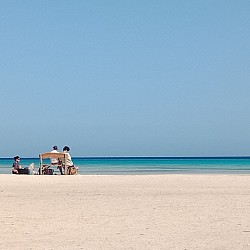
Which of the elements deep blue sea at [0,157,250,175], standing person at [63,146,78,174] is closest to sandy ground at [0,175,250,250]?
standing person at [63,146,78,174]

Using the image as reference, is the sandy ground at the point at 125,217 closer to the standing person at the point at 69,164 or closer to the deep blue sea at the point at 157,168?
the standing person at the point at 69,164

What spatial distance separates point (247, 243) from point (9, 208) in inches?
208

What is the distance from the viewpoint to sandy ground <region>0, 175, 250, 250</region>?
25.9ft

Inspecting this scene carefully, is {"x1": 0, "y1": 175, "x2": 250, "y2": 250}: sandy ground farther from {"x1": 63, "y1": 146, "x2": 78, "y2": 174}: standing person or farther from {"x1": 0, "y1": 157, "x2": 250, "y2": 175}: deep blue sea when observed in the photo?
{"x1": 0, "y1": 157, "x2": 250, "y2": 175}: deep blue sea

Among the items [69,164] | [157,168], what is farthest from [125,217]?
[157,168]

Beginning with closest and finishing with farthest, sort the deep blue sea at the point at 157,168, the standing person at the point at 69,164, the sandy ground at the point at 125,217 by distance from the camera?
the sandy ground at the point at 125,217 < the standing person at the point at 69,164 < the deep blue sea at the point at 157,168

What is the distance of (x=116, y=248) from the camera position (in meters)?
7.46

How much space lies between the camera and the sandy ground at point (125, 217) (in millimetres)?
7902

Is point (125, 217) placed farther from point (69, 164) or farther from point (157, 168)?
point (157, 168)

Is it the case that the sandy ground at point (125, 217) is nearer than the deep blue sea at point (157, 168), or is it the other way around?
the sandy ground at point (125, 217)

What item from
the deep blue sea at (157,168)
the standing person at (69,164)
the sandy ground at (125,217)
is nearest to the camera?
the sandy ground at (125,217)

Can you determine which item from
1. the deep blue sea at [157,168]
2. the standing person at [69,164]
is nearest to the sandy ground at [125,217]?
the standing person at [69,164]

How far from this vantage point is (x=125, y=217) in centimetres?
1023

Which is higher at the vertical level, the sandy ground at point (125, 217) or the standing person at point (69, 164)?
the standing person at point (69, 164)
